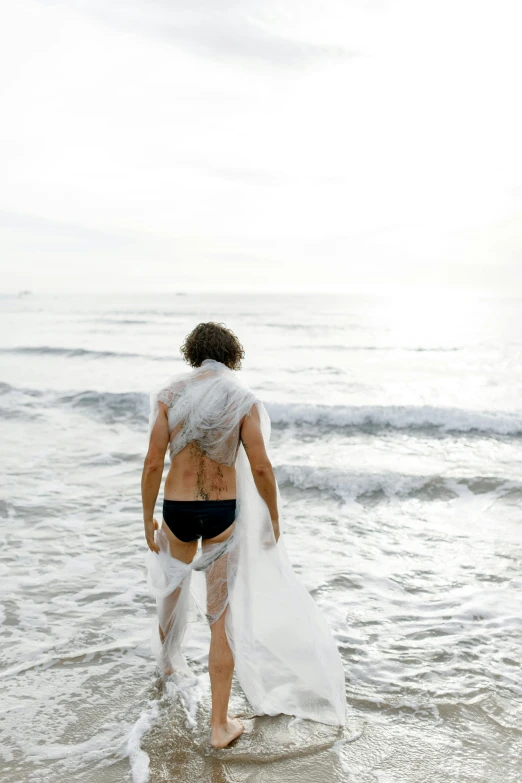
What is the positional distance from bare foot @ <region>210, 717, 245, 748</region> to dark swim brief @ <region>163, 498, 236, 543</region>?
0.99 metres

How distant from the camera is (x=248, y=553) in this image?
3.66m

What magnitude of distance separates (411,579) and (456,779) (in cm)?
270

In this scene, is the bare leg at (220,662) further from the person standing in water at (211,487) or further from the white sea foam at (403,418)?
the white sea foam at (403,418)

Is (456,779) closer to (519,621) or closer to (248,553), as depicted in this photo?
(248,553)

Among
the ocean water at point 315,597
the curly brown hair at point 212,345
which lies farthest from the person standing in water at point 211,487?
the ocean water at point 315,597

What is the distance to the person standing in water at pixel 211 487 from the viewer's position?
11.5 ft

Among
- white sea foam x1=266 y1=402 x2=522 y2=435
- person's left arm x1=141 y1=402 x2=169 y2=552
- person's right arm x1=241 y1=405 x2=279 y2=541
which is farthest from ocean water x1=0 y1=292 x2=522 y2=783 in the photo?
person's right arm x1=241 y1=405 x2=279 y2=541

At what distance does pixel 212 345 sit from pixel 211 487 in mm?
774

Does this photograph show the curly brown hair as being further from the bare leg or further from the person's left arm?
the bare leg

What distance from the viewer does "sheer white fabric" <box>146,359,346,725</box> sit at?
359 centimetres

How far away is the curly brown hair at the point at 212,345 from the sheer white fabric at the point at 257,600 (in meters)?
0.05

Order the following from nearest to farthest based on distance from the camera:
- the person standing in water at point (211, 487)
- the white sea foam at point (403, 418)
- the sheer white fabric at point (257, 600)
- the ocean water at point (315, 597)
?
the ocean water at point (315, 597)
the person standing in water at point (211, 487)
the sheer white fabric at point (257, 600)
the white sea foam at point (403, 418)

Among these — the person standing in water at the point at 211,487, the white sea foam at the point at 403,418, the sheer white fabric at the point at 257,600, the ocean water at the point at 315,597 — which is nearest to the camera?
the ocean water at the point at 315,597

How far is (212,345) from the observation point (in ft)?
11.8
